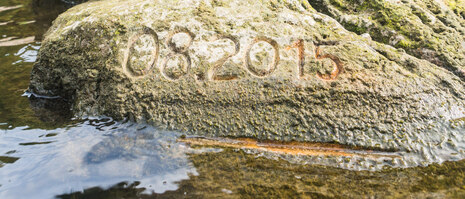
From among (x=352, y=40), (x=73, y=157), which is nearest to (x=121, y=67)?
(x=73, y=157)

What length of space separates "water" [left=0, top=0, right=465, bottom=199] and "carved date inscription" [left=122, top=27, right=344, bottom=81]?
517 millimetres

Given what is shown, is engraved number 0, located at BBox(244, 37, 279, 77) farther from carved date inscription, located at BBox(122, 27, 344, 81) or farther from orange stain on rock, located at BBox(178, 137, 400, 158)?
orange stain on rock, located at BBox(178, 137, 400, 158)

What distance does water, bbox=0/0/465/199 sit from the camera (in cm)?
252

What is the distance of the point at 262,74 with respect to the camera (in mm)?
3055

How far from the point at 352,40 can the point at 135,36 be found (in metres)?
1.99

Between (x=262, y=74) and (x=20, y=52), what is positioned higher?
(x=262, y=74)

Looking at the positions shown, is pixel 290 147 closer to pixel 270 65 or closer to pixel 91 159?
pixel 270 65

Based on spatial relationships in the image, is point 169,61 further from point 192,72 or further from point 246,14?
point 246,14

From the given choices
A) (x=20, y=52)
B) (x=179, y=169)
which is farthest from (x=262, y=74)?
(x=20, y=52)

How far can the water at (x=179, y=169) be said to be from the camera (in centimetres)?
252

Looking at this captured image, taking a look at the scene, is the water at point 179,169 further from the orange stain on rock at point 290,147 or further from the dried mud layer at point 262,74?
the dried mud layer at point 262,74

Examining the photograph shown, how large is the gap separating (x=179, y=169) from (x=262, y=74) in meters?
1.04

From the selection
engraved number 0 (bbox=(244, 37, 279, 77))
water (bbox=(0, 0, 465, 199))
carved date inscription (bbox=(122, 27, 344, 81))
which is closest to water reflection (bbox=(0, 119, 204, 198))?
water (bbox=(0, 0, 465, 199))

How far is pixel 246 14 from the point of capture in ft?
11.0
